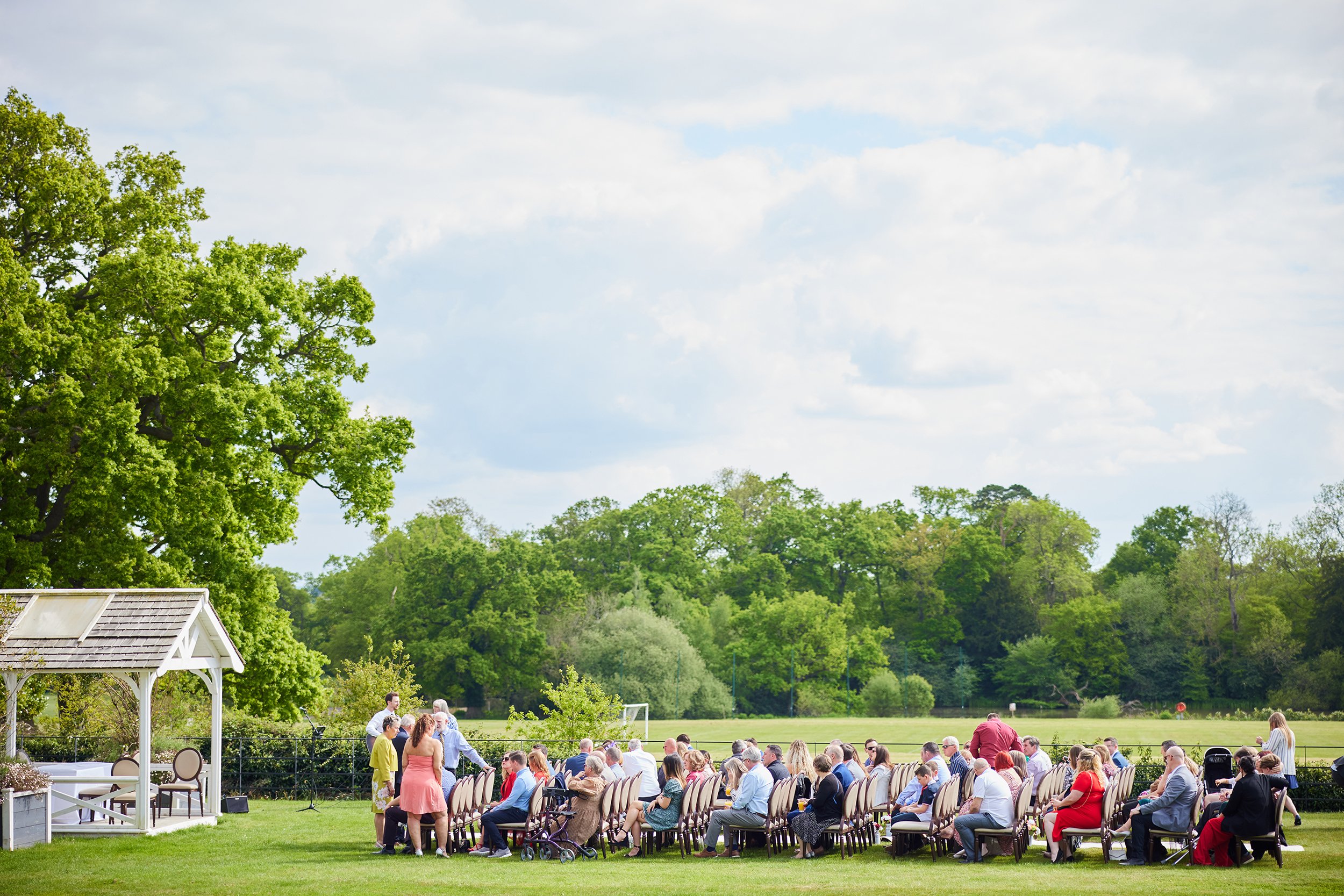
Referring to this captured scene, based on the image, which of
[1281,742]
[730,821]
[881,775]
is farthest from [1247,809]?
[730,821]

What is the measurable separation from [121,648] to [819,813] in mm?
9706

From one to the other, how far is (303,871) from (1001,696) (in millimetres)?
74420

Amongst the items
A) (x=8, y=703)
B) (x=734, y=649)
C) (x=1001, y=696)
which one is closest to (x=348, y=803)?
Answer: (x=8, y=703)

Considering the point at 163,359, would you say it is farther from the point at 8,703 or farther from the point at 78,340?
the point at 8,703

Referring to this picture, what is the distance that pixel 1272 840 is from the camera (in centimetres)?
1333

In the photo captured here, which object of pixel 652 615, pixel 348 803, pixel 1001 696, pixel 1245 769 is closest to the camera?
pixel 1245 769

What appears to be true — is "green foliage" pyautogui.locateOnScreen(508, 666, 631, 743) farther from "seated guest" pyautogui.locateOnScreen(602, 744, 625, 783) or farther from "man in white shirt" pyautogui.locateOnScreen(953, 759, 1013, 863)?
"man in white shirt" pyautogui.locateOnScreen(953, 759, 1013, 863)

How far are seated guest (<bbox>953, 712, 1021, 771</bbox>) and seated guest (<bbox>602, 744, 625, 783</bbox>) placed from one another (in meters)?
4.89

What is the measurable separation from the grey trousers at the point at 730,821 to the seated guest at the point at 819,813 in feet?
1.49

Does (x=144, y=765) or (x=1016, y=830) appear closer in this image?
(x=1016, y=830)

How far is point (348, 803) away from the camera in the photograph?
22594 millimetres

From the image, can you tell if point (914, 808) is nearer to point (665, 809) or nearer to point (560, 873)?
point (665, 809)

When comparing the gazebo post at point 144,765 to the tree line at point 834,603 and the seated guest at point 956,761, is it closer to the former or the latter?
the seated guest at point 956,761

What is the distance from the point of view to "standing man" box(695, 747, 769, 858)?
49.4 ft
